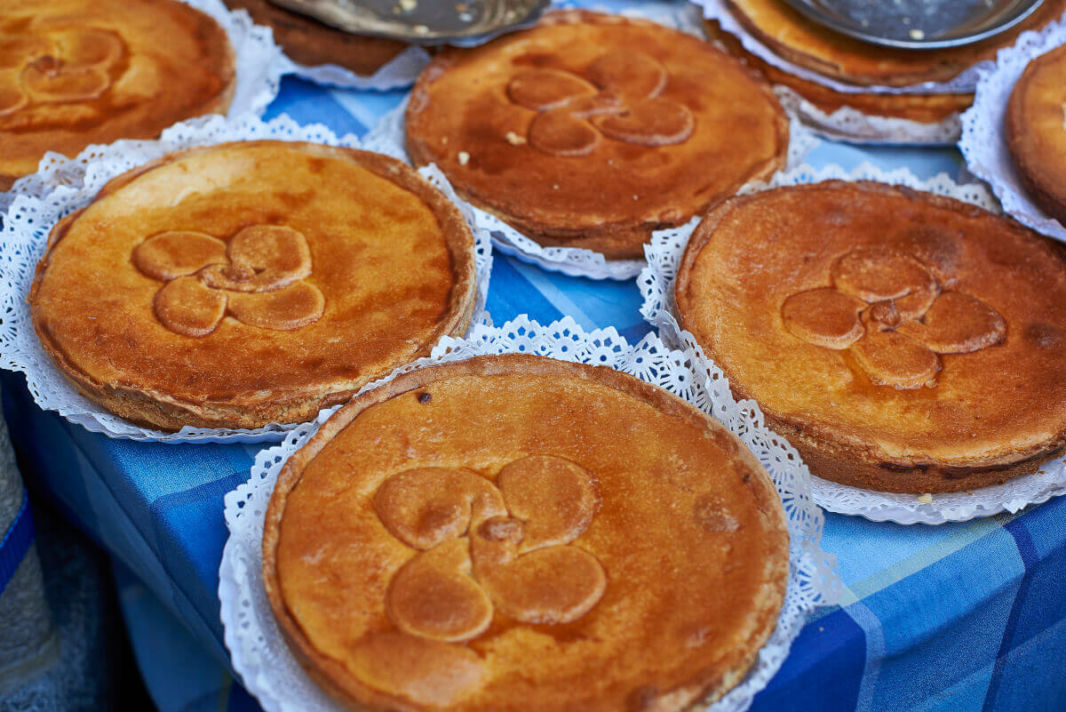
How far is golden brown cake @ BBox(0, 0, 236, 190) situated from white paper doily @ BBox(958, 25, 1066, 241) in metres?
1.71

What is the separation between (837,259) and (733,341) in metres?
0.36

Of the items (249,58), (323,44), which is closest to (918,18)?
(323,44)

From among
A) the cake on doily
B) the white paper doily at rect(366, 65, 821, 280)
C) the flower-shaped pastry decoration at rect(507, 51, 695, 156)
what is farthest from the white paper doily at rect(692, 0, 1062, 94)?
the white paper doily at rect(366, 65, 821, 280)

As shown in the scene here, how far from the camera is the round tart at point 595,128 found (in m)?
1.94

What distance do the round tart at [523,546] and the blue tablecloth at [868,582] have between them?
7.4 inches

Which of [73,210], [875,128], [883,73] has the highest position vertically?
[883,73]

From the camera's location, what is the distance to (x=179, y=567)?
1.53 m

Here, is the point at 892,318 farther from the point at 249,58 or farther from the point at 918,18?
the point at 249,58

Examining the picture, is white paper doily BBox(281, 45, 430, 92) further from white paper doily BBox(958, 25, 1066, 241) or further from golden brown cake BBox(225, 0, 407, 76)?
white paper doily BBox(958, 25, 1066, 241)

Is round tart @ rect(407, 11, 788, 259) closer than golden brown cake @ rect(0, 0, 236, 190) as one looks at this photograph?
Yes

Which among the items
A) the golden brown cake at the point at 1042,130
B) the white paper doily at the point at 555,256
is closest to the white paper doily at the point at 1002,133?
the golden brown cake at the point at 1042,130

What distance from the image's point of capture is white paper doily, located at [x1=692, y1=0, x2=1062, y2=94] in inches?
89.7

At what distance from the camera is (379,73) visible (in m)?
2.42

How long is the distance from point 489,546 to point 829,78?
1592 millimetres
